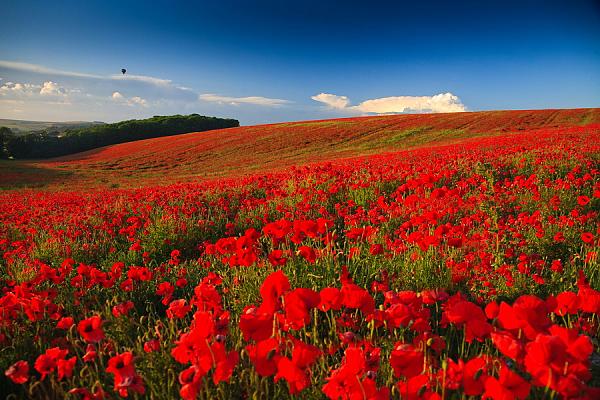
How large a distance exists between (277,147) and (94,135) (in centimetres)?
4155

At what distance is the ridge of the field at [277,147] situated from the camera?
28.1 m

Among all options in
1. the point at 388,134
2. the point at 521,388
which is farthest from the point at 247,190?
the point at 388,134

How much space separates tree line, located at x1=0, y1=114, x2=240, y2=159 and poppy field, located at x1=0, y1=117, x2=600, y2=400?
190ft

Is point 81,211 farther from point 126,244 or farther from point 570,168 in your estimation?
point 570,168

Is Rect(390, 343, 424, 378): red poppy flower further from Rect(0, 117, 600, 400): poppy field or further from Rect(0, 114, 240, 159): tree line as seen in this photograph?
Rect(0, 114, 240, 159): tree line

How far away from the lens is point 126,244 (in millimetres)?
6004

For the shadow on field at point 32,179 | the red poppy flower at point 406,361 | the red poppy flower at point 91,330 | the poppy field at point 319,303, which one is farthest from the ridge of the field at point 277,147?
the red poppy flower at point 406,361

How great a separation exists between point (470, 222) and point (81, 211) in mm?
8006

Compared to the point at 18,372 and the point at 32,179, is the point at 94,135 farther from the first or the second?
the point at 18,372

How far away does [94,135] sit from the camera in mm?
61594

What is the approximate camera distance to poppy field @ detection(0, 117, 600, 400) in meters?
1.39

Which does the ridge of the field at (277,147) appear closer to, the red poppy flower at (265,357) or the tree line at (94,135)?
the tree line at (94,135)

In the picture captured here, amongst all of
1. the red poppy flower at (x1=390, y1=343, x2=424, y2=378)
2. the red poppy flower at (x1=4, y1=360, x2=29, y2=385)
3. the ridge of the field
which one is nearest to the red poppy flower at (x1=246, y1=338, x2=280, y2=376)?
the red poppy flower at (x1=390, y1=343, x2=424, y2=378)

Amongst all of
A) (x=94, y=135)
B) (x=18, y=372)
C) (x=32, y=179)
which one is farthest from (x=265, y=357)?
(x=94, y=135)
